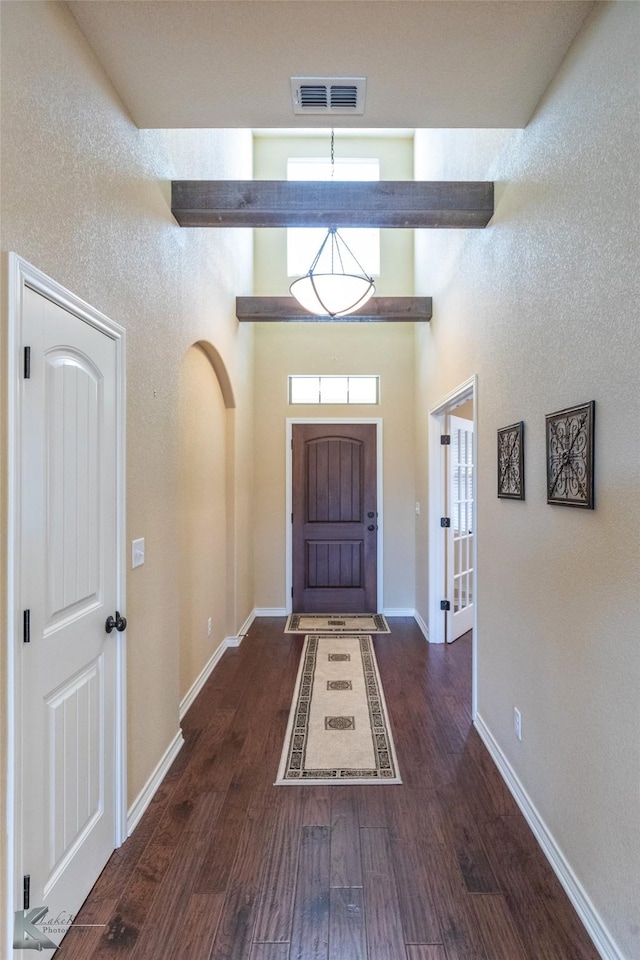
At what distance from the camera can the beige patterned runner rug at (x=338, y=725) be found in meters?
2.40

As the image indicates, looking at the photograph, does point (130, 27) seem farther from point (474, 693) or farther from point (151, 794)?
point (474, 693)

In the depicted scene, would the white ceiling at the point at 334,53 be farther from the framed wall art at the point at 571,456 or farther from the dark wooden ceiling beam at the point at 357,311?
the dark wooden ceiling beam at the point at 357,311

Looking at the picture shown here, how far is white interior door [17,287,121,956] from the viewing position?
137cm

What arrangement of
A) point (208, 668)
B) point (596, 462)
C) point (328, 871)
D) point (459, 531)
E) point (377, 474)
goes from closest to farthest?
point (596, 462) → point (328, 871) → point (208, 668) → point (459, 531) → point (377, 474)

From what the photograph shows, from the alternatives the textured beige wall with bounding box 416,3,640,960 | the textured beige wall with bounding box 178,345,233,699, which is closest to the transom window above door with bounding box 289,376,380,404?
the textured beige wall with bounding box 178,345,233,699

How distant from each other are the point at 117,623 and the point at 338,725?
5.31 ft

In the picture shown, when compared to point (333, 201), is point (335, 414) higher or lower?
lower

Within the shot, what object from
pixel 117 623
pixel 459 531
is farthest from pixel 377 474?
pixel 117 623

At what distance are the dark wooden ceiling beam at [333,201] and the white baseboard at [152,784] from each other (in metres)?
2.84

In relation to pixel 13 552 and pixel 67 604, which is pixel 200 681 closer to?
pixel 67 604

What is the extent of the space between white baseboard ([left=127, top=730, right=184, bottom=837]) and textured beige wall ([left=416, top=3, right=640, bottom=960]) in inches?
66.4

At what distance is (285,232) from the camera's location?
523 cm

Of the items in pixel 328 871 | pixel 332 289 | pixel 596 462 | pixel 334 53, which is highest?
pixel 334 53

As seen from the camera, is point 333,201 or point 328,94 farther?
point 333,201
